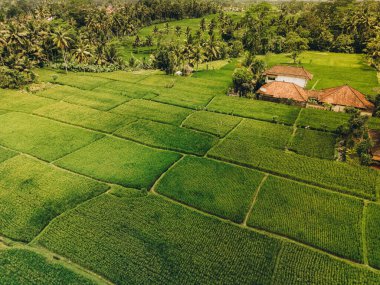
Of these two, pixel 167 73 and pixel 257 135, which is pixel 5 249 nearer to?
pixel 257 135

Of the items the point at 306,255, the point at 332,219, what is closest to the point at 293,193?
the point at 332,219

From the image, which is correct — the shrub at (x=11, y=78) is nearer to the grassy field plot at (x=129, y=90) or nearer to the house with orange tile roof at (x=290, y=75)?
the grassy field plot at (x=129, y=90)

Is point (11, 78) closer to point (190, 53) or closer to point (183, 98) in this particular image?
point (183, 98)

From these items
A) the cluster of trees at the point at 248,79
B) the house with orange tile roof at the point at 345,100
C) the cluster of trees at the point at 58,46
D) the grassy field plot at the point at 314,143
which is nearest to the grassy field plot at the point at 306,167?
the grassy field plot at the point at 314,143

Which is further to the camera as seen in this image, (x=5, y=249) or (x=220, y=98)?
(x=220, y=98)

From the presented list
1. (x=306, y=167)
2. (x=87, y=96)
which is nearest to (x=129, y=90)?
(x=87, y=96)
